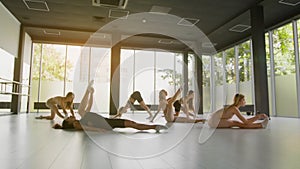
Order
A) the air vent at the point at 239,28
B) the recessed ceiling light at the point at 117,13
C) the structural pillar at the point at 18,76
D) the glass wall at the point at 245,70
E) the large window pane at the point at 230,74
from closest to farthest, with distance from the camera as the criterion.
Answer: the recessed ceiling light at the point at 117,13, the structural pillar at the point at 18,76, the air vent at the point at 239,28, the glass wall at the point at 245,70, the large window pane at the point at 230,74

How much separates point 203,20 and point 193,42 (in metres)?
2.14

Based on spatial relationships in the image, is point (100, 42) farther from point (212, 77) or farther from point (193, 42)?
point (212, 77)

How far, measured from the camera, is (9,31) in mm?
6641

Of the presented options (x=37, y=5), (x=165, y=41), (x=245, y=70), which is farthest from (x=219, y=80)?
(x=37, y=5)

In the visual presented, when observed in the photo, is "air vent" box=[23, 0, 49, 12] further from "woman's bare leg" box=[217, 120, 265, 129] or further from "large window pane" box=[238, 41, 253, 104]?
"large window pane" box=[238, 41, 253, 104]

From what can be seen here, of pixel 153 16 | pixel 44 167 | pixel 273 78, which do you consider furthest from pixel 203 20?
pixel 44 167

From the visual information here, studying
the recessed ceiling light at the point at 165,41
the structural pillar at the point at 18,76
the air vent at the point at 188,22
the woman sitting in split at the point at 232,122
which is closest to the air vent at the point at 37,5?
the structural pillar at the point at 18,76

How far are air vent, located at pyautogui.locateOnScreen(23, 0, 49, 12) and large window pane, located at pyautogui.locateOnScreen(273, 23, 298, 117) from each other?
679cm

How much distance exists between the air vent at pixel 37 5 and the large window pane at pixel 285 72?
6791 millimetres

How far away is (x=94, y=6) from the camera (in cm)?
596

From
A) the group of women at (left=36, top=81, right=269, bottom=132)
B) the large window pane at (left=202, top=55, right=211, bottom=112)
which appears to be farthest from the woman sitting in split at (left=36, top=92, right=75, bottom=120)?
the large window pane at (left=202, top=55, right=211, bottom=112)

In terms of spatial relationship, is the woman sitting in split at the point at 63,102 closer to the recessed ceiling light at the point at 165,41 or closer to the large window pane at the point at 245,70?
the recessed ceiling light at the point at 165,41

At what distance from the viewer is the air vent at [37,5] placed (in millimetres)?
5754

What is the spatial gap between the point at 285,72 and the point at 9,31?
8208 mm
